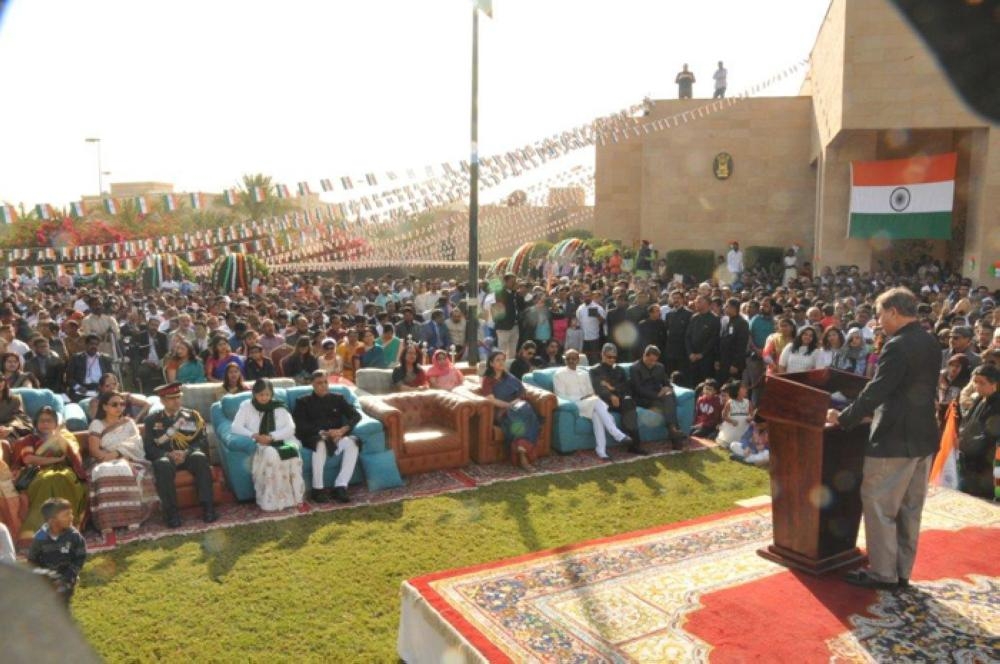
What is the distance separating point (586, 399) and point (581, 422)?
0.27 metres

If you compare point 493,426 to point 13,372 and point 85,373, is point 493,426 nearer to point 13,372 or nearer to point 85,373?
point 13,372

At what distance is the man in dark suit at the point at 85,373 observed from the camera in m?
9.98

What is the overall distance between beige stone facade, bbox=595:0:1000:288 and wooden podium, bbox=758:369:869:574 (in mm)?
15199

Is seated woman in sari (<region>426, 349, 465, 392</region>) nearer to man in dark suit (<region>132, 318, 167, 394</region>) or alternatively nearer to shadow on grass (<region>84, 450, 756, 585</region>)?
→ shadow on grass (<region>84, 450, 756, 585</region>)

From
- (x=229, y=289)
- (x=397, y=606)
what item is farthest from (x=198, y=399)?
(x=229, y=289)

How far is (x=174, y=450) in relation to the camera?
720 cm

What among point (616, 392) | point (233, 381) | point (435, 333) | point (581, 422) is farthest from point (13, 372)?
point (616, 392)

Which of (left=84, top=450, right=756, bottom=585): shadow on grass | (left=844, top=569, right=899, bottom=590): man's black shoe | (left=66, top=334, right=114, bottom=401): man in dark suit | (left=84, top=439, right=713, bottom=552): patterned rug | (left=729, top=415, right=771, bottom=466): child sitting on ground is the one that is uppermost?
(left=66, top=334, right=114, bottom=401): man in dark suit

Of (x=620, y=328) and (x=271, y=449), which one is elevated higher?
(x=620, y=328)

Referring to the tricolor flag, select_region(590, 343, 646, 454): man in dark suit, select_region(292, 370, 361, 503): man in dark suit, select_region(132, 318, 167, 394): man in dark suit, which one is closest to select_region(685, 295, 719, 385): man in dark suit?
select_region(590, 343, 646, 454): man in dark suit

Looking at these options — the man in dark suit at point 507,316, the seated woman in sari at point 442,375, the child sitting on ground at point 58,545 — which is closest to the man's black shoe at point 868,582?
the child sitting on ground at point 58,545

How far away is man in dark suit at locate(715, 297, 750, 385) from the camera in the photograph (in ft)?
35.1

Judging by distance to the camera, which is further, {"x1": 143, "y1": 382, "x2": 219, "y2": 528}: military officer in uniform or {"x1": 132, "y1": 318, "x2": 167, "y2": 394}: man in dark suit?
{"x1": 132, "y1": 318, "x2": 167, "y2": 394}: man in dark suit

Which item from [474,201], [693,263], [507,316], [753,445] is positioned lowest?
[753,445]
